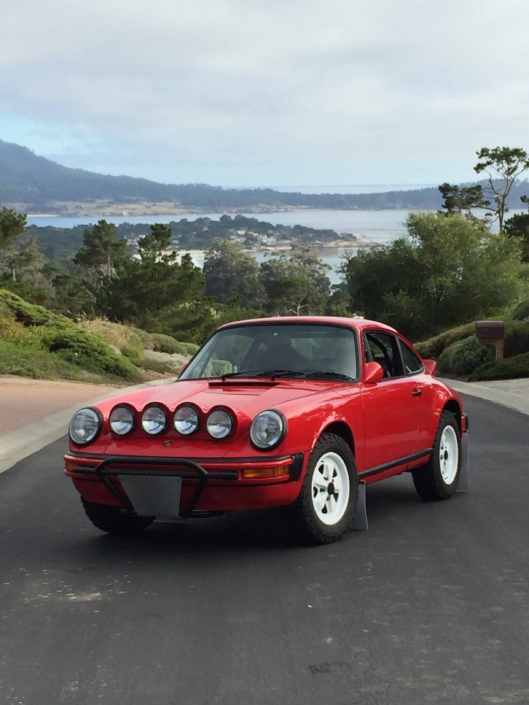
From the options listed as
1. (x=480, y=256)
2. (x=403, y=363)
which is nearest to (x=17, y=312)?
(x=403, y=363)

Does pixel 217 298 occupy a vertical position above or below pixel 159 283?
below

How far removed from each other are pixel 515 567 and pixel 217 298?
15305cm

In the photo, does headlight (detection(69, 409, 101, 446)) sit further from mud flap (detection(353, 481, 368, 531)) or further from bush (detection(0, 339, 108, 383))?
bush (detection(0, 339, 108, 383))

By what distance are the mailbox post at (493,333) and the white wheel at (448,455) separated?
23608 mm

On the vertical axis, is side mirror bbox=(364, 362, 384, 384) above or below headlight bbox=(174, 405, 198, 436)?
above

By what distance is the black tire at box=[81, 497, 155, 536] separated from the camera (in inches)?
288

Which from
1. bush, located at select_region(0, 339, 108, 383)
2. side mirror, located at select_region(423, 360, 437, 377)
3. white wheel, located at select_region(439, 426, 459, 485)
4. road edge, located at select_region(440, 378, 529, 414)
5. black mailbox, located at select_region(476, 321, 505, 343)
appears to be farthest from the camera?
black mailbox, located at select_region(476, 321, 505, 343)

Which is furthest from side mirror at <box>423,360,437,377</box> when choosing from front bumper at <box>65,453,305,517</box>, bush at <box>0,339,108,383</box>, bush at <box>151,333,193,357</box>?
bush at <box>151,333,193,357</box>

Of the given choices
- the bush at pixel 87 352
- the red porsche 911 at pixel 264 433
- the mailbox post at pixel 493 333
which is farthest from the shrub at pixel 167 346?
the red porsche 911 at pixel 264 433

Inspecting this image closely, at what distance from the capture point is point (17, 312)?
109 ft

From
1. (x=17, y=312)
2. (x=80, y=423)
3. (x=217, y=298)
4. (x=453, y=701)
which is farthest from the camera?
(x=217, y=298)

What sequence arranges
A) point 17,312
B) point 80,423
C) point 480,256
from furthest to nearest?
point 480,256 → point 17,312 → point 80,423

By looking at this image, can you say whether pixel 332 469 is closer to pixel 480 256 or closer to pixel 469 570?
pixel 469 570

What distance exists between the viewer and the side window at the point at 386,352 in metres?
8.48
